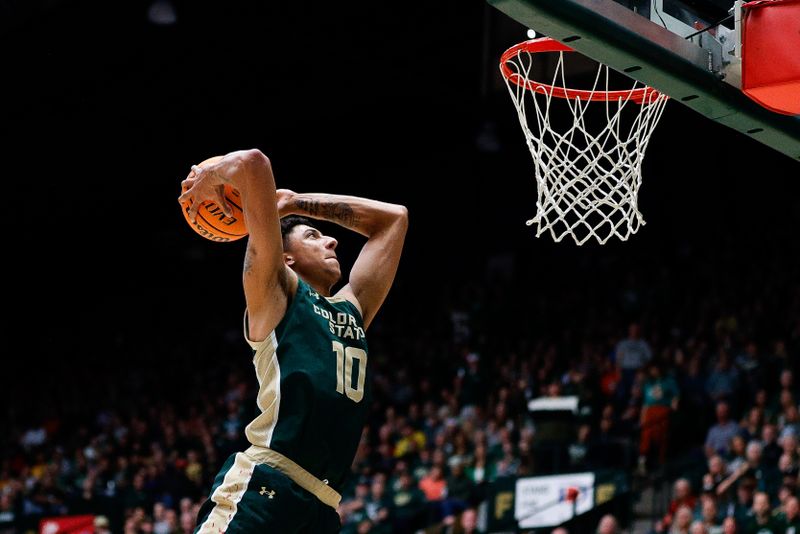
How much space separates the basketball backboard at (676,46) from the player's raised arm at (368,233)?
844mm

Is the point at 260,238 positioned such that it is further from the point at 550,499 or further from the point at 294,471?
the point at 550,499

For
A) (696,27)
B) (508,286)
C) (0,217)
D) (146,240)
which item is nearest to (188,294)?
(146,240)

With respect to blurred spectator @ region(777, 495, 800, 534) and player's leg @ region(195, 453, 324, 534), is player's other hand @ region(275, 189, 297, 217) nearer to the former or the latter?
player's leg @ region(195, 453, 324, 534)

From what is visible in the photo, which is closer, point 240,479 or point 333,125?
point 240,479

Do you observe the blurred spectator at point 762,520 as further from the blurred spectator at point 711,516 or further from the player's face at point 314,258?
the player's face at point 314,258

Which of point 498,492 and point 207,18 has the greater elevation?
point 207,18

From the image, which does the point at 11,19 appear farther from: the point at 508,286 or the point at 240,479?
the point at 240,479

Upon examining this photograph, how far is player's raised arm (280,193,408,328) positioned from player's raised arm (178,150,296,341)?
0.47 meters

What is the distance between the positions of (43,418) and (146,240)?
192 inches

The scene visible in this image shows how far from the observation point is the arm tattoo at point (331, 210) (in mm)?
4176

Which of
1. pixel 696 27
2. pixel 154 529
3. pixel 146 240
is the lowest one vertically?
pixel 154 529

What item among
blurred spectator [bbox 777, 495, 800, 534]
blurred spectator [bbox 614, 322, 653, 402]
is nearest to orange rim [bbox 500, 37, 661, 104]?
blurred spectator [bbox 777, 495, 800, 534]

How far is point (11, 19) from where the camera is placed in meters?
13.4

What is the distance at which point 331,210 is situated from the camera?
4207mm
